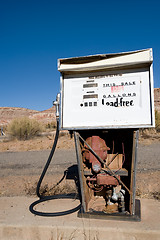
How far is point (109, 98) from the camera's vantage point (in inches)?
135

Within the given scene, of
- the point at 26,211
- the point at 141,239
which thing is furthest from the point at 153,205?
the point at 26,211

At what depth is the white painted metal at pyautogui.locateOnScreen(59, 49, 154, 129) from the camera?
10.7 ft

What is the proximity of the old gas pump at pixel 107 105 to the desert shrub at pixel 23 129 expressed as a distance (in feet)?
50.9

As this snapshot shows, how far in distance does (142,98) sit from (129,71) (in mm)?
446

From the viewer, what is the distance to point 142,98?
3283mm

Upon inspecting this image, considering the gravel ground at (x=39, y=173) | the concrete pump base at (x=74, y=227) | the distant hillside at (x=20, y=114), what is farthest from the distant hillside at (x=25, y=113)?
the concrete pump base at (x=74, y=227)

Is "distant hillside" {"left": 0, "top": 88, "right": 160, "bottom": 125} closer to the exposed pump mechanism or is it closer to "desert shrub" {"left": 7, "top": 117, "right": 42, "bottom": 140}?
"desert shrub" {"left": 7, "top": 117, "right": 42, "bottom": 140}

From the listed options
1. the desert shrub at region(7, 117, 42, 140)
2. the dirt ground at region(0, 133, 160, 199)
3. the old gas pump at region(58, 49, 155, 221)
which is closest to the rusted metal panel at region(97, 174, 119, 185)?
the old gas pump at region(58, 49, 155, 221)

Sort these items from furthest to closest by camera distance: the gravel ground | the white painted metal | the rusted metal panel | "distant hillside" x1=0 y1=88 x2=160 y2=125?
"distant hillside" x1=0 y1=88 x2=160 y2=125
the gravel ground
the rusted metal panel
the white painted metal

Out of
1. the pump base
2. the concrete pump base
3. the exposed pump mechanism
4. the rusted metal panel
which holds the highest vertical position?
the exposed pump mechanism

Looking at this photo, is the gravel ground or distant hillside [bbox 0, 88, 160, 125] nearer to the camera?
the gravel ground

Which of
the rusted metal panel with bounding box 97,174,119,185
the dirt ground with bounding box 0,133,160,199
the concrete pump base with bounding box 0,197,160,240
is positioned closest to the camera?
the concrete pump base with bounding box 0,197,160,240

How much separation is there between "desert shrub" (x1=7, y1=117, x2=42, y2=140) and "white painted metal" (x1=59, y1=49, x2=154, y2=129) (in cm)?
1554

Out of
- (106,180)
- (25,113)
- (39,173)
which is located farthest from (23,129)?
(25,113)
